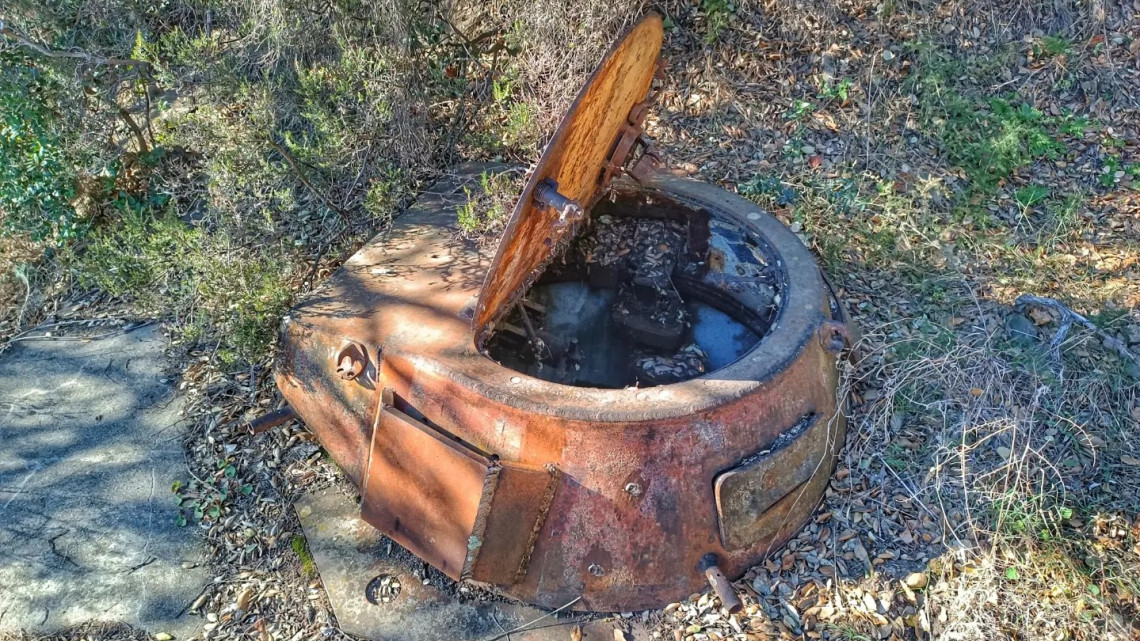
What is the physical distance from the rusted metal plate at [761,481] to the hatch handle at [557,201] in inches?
46.4

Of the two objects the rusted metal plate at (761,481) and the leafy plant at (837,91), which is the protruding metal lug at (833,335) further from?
the leafy plant at (837,91)

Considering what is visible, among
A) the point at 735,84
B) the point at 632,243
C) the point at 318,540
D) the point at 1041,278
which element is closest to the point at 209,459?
the point at 318,540

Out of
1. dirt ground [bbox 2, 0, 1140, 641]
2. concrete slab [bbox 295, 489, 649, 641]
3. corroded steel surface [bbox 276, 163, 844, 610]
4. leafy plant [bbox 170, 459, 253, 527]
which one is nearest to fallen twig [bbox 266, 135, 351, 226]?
dirt ground [bbox 2, 0, 1140, 641]

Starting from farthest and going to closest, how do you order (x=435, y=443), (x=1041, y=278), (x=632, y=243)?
1. (x=1041, y=278)
2. (x=632, y=243)
3. (x=435, y=443)

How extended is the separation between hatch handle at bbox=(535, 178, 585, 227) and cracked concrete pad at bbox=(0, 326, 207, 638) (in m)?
2.51

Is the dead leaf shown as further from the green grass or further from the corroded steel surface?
the green grass

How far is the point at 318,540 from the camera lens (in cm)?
374

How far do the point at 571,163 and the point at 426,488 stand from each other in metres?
1.50

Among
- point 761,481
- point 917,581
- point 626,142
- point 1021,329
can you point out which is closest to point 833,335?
point 761,481

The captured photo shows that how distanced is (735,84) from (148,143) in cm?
479

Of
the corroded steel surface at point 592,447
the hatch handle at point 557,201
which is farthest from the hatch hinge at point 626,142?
the hatch handle at point 557,201

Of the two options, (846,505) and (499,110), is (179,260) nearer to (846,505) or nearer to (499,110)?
(499,110)

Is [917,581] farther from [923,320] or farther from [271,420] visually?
[271,420]

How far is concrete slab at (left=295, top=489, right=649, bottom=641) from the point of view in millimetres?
3270
